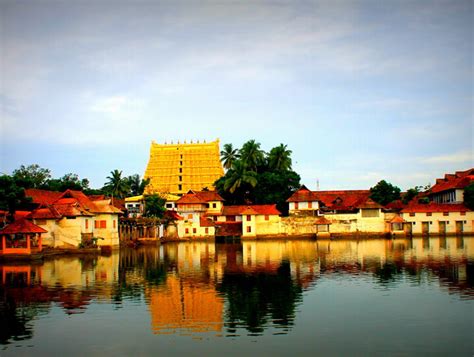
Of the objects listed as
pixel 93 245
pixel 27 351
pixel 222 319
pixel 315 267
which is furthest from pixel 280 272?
pixel 93 245

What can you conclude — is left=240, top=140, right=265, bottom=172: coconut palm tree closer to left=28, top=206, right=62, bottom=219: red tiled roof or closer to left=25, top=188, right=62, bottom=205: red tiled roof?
left=25, top=188, right=62, bottom=205: red tiled roof

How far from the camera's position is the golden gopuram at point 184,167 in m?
108

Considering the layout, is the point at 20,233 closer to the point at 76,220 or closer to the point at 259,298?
the point at 76,220

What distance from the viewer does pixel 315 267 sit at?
34219 mm

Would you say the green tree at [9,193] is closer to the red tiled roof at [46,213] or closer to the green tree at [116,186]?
the red tiled roof at [46,213]

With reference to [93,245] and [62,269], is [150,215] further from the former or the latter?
[62,269]

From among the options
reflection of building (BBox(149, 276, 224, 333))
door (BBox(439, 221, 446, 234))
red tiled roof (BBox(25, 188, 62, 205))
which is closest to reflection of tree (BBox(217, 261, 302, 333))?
reflection of building (BBox(149, 276, 224, 333))

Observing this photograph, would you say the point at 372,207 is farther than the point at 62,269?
Yes

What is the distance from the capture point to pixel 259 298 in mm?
22266

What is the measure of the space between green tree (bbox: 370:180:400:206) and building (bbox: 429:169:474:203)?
660cm

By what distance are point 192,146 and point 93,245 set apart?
66000mm

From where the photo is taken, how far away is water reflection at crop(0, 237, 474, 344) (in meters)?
18.6

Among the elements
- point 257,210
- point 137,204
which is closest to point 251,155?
point 257,210

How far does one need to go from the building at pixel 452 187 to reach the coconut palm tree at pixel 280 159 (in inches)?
907
